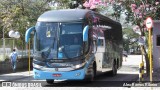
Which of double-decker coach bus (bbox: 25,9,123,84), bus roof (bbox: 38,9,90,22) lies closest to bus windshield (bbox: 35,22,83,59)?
double-decker coach bus (bbox: 25,9,123,84)

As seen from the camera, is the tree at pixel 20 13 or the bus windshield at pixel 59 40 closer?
the bus windshield at pixel 59 40

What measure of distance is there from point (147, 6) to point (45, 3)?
20061 mm

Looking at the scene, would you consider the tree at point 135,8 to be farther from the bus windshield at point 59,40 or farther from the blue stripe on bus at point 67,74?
the blue stripe on bus at point 67,74

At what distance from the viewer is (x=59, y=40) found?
52.3ft

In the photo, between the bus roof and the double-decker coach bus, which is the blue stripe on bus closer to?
the double-decker coach bus

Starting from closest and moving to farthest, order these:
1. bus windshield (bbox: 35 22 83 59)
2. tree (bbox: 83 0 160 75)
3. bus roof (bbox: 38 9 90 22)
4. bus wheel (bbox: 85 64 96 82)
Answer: bus windshield (bbox: 35 22 83 59) < bus roof (bbox: 38 9 90 22) < bus wheel (bbox: 85 64 96 82) < tree (bbox: 83 0 160 75)

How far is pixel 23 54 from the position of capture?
30.5 m

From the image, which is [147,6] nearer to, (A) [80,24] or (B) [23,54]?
(A) [80,24]

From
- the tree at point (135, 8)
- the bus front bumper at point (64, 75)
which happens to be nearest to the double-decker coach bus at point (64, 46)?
the bus front bumper at point (64, 75)

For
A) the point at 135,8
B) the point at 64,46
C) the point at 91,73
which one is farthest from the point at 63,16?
the point at 135,8

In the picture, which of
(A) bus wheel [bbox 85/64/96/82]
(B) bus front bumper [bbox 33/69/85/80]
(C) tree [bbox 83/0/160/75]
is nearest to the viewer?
(B) bus front bumper [bbox 33/69/85/80]

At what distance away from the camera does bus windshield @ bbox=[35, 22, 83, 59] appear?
15.9 metres

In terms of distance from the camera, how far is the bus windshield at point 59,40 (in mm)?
15852

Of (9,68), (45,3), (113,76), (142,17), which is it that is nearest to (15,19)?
(45,3)
